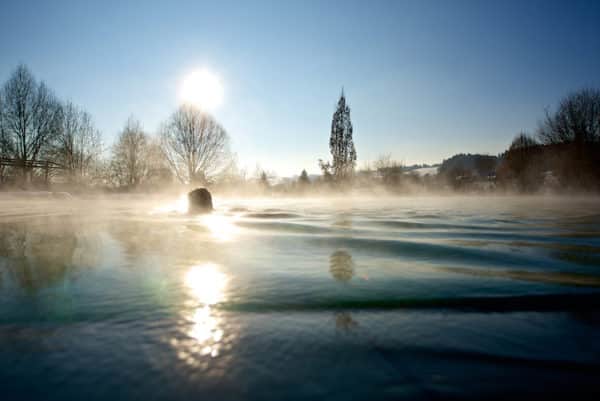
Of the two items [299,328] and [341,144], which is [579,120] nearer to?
[341,144]

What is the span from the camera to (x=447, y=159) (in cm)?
10856

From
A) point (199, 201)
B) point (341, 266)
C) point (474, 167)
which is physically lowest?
point (341, 266)

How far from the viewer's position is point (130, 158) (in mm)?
24672

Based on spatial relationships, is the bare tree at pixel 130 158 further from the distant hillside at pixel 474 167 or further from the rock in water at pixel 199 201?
the distant hillside at pixel 474 167

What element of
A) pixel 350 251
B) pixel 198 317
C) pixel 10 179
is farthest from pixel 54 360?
pixel 10 179

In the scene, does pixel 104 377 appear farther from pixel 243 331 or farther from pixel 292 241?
pixel 292 241

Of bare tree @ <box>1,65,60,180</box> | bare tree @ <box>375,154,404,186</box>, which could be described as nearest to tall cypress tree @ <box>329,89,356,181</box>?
bare tree @ <box>375,154,404,186</box>

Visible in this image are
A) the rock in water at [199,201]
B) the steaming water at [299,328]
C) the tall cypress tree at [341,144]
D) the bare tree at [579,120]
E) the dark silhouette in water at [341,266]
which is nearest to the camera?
the steaming water at [299,328]

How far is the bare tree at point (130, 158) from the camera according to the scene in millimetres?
24312

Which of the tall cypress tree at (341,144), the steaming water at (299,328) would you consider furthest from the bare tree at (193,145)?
the steaming water at (299,328)

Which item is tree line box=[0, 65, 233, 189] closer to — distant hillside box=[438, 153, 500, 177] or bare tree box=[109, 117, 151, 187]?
bare tree box=[109, 117, 151, 187]

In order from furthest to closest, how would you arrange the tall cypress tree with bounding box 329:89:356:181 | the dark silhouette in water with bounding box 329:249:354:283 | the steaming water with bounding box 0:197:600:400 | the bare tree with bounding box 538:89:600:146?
the tall cypress tree with bounding box 329:89:356:181 → the bare tree with bounding box 538:89:600:146 → the dark silhouette in water with bounding box 329:249:354:283 → the steaming water with bounding box 0:197:600:400

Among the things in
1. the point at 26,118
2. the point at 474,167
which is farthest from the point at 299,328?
the point at 474,167

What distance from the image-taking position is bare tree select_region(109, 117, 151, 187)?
79.8 feet
